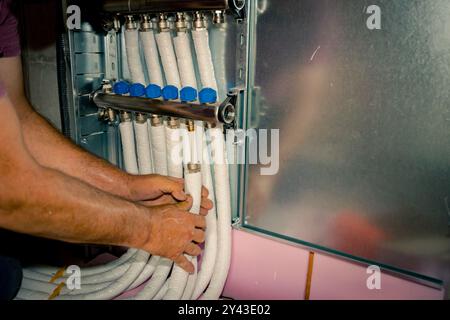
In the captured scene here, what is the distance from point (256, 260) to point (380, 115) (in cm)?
53

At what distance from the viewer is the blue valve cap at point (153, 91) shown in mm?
1000

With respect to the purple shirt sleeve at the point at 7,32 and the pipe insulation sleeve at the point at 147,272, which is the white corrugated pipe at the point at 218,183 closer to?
the pipe insulation sleeve at the point at 147,272

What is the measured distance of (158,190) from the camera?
98cm

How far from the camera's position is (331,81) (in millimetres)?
840

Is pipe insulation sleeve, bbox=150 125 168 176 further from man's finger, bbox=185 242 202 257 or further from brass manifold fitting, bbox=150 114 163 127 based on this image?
man's finger, bbox=185 242 202 257

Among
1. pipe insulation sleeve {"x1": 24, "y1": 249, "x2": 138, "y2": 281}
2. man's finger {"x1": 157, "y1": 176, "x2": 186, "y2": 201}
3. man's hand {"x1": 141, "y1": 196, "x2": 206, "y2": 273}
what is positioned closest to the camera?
man's hand {"x1": 141, "y1": 196, "x2": 206, "y2": 273}

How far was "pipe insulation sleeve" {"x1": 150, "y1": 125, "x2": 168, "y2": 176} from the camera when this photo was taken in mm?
1032

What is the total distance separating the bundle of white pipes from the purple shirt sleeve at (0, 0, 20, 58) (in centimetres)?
28

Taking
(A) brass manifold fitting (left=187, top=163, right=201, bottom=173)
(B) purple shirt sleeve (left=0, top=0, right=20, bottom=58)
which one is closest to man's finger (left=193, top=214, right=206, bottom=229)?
(A) brass manifold fitting (left=187, top=163, right=201, bottom=173)

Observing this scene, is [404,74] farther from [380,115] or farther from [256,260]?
[256,260]

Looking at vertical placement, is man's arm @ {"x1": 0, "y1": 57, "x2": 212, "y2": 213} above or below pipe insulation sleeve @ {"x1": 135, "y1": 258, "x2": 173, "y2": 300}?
above

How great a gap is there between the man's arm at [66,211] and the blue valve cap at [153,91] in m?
0.32

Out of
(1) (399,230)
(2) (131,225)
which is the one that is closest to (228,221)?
(2) (131,225)

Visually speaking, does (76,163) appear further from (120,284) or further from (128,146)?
(120,284)
